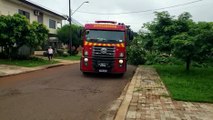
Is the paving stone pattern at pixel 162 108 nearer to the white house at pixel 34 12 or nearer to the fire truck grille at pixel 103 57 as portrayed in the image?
the fire truck grille at pixel 103 57

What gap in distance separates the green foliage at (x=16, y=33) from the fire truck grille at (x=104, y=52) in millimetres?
10998

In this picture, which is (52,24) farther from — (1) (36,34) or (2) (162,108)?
(2) (162,108)

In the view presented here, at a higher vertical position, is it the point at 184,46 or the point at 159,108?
the point at 184,46

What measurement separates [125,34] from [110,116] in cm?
1142

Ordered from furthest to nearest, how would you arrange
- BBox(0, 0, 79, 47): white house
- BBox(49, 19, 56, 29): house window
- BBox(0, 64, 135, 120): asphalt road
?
BBox(49, 19, 56, 29): house window, BBox(0, 0, 79, 47): white house, BBox(0, 64, 135, 120): asphalt road

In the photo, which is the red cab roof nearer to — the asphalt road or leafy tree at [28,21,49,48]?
the asphalt road

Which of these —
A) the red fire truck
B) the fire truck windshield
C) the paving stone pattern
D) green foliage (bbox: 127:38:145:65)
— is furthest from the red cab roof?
green foliage (bbox: 127:38:145:65)

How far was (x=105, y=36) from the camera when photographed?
19719 mm

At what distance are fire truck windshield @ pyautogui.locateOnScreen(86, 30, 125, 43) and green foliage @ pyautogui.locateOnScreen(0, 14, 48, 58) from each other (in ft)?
34.4

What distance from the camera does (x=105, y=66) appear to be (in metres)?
19.5

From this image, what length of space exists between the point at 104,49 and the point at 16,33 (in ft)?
38.1

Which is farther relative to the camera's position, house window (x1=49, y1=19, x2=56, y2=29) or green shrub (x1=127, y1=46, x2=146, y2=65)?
house window (x1=49, y1=19, x2=56, y2=29)

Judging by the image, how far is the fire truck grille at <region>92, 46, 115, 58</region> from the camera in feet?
63.7

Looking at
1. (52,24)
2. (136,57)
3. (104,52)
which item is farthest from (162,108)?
(52,24)
